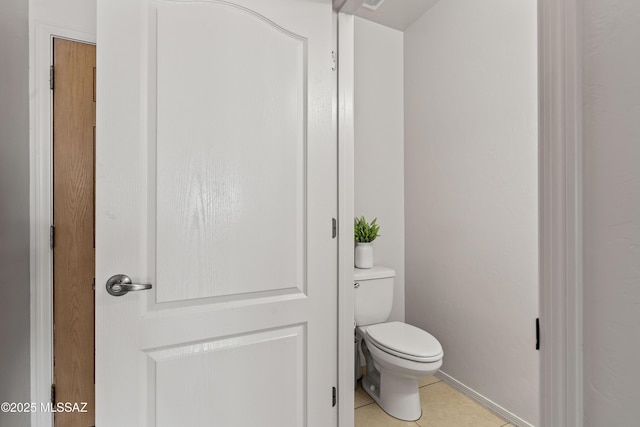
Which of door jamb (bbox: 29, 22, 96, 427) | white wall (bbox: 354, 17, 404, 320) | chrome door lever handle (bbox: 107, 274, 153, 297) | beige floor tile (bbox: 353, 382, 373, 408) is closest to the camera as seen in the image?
chrome door lever handle (bbox: 107, 274, 153, 297)

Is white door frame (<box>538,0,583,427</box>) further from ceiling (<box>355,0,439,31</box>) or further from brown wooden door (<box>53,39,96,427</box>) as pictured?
ceiling (<box>355,0,439,31</box>)

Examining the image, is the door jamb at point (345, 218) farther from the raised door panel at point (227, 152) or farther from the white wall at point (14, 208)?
the white wall at point (14, 208)

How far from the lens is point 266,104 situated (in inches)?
41.3

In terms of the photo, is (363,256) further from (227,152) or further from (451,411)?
(227,152)

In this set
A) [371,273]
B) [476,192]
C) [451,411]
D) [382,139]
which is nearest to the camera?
[451,411]

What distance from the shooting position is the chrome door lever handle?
0.85m

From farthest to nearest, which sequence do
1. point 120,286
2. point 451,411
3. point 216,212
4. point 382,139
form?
point 382,139 < point 451,411 < point 216,212 < point 120,286

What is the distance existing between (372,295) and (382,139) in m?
1.17

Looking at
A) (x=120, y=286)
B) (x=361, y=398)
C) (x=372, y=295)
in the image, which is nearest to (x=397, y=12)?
(x=372, y=295)

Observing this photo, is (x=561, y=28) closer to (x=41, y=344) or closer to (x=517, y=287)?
(x=517, y=287)

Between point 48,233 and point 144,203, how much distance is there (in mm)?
730

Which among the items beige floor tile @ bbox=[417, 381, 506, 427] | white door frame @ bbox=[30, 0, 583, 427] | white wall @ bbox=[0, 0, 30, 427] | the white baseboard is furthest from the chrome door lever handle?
the white baseboard

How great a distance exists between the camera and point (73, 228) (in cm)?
131

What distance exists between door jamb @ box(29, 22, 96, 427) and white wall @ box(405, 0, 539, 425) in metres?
2.11
